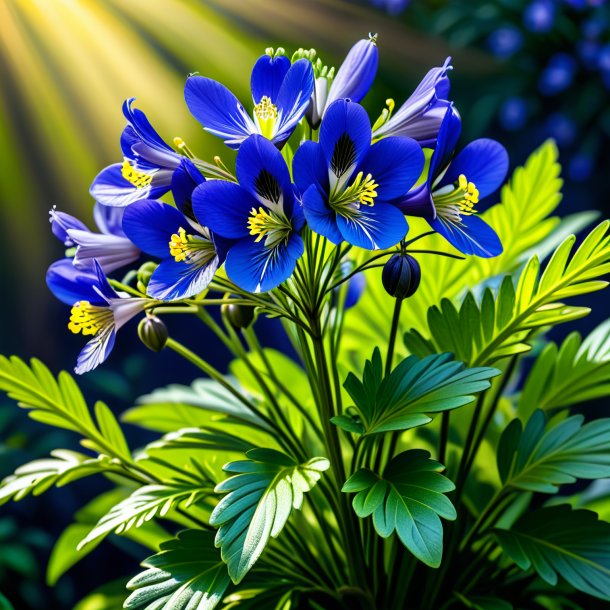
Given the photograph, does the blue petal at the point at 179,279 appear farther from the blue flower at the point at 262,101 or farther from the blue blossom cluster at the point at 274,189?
the blue flower at the point at 262,101

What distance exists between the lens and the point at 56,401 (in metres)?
0.77

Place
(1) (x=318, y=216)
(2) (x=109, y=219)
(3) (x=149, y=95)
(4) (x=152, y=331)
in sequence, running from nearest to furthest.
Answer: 1. (1) (x=318, y=216)
2. (4) (x=152, y=331)
3. (2) (x=109, y=219)
4. (3) (x=149, y=95)

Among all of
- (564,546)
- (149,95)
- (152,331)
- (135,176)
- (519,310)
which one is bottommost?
(564,546)

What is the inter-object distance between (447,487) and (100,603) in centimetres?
54

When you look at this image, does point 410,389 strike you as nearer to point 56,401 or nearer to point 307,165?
point 307,165

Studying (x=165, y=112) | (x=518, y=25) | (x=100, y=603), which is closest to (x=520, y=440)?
(x=100, y=603)

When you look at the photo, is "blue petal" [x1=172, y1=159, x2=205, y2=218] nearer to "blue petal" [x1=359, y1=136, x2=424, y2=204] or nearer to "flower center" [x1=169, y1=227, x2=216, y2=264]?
"flower center" [x1=169, y1=227, x2=216, y2=264]

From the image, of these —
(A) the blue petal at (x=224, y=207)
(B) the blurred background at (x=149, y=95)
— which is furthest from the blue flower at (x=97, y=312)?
(B) the blurred background at (x=149, y=95)

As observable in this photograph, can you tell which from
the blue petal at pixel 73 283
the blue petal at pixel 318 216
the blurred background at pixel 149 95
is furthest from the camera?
the blurred background at pixel 149 95

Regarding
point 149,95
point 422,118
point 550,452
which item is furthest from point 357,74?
point 149,95

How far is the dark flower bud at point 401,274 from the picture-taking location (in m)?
0.62

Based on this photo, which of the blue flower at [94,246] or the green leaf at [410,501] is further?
the blue flower at [94,246]

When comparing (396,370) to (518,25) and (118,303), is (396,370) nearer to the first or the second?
(118,303)

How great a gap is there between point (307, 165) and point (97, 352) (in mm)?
239
